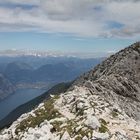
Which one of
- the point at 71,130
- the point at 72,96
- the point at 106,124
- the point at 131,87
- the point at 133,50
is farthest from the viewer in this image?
the point at 133,50

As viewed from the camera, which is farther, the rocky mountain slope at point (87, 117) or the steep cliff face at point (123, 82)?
the steep cliff face at point (123, 82)

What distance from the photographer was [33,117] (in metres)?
56.5

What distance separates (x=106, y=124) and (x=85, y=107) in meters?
8.79

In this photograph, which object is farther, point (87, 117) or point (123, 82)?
point (123, 82)

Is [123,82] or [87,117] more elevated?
[87,117]

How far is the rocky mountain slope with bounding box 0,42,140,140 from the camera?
42625 mm

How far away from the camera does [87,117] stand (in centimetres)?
4731

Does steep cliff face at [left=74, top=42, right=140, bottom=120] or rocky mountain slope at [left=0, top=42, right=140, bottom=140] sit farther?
steep cliff face at [left=74, top=42, right=140, bottom=120]

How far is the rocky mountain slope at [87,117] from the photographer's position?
42.6 m

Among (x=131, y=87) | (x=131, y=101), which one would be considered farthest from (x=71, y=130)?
(x=131, y=87)

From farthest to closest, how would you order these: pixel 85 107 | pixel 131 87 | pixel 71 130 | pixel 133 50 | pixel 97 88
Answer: pixel 133 50
pixel 131 87
pixel 97 88
pixel 85 107
pixel 71 130

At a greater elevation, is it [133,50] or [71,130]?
[133,50]

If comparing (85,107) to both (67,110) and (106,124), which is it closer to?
(67,110)

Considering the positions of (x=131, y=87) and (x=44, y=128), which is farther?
(x=131, y=87)
